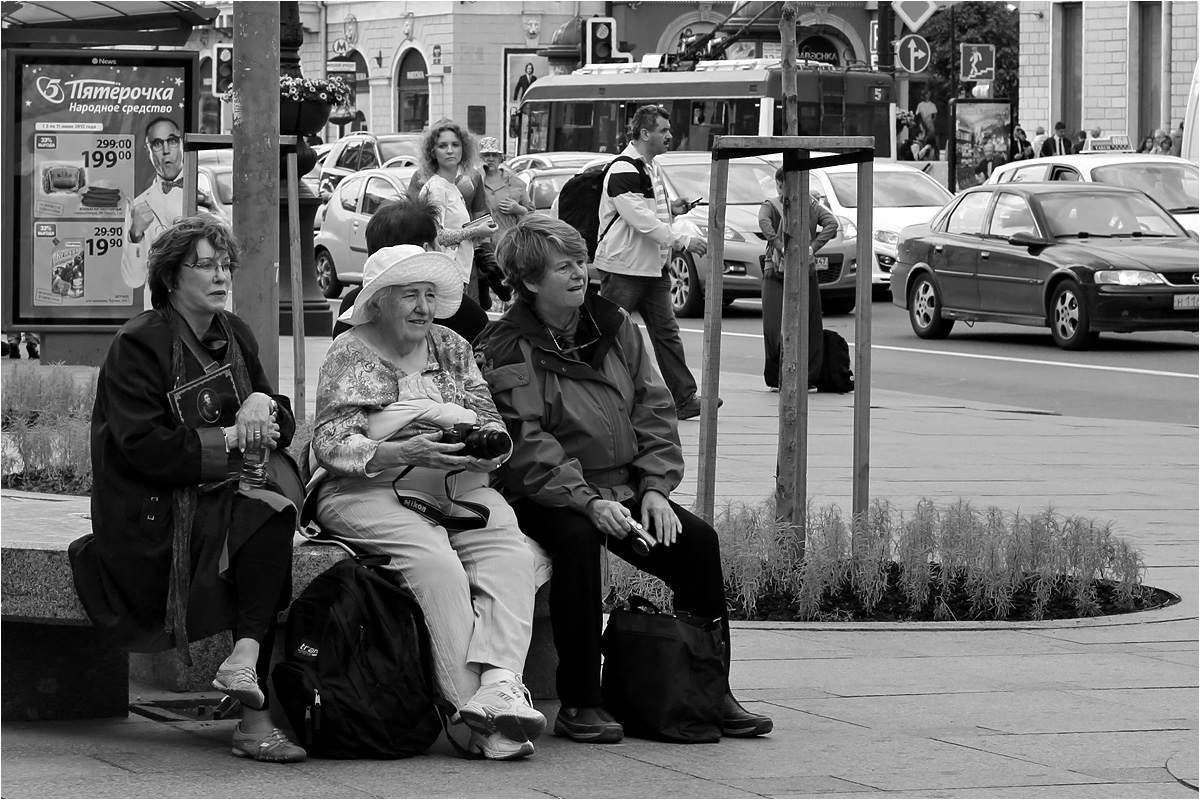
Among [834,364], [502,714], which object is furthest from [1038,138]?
[502,714]

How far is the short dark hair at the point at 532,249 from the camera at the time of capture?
603cm

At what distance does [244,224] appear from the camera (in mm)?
8672

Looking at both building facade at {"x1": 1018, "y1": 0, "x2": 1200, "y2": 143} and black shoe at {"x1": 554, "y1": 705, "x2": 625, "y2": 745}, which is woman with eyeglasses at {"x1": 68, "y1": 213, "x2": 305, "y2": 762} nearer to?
black shoe at {"x1": 554, "y1": 705, "x2": 625, "y2": 745}

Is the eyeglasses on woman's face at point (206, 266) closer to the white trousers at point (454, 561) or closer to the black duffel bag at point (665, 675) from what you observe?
the white trousers at point (454, 561)

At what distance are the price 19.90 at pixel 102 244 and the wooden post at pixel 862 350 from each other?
823 cm

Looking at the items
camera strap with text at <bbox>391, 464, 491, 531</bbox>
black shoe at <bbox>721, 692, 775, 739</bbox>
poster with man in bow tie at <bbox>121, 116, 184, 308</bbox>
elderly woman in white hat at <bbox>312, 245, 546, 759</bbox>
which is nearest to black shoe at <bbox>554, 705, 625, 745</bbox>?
elderly woman in white hat at <bbox>312, 245, 546, 759</bbox>

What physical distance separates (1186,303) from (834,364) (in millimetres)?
4544

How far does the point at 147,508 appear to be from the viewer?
17.5 feet

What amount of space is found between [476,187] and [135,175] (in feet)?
15.1

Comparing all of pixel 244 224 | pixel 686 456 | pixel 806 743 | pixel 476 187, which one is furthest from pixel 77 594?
pixel 686 456

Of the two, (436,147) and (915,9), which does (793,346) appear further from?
(915,9)

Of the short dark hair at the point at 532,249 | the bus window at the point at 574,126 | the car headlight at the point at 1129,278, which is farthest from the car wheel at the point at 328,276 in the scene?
the short dark hair at the point at 532,249

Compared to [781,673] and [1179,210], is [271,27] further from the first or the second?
[1179,210]

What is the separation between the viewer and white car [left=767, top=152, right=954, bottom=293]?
24000 millimetres
